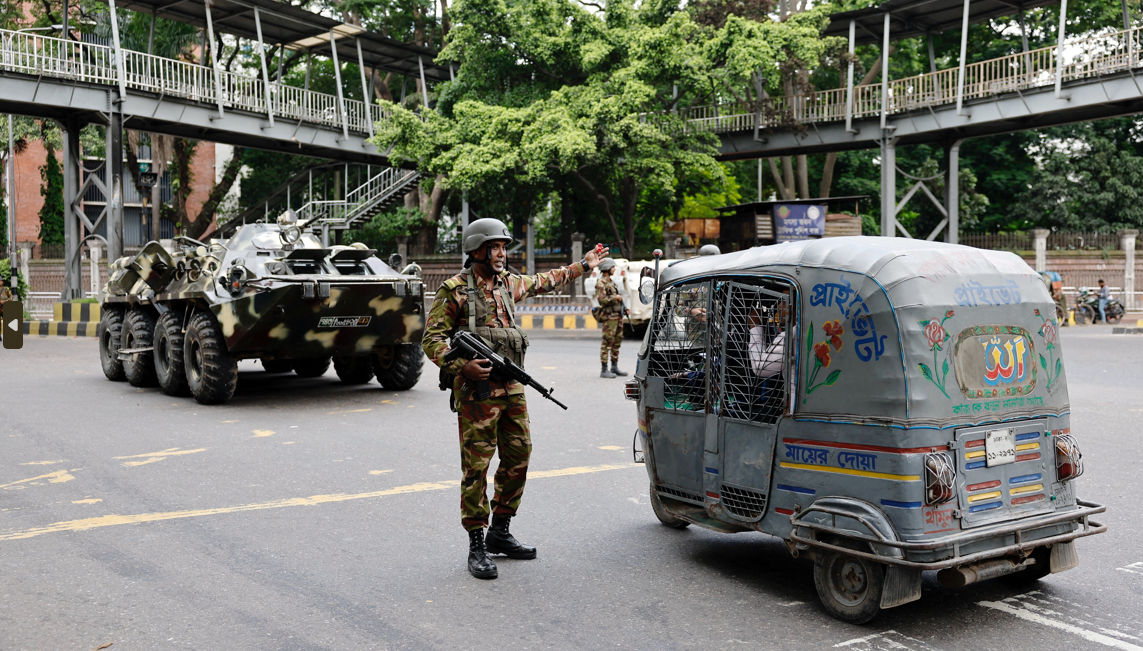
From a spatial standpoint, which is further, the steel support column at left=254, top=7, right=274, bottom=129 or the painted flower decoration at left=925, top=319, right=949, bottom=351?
the steel support column at left=254, top=7, right=274, bottom=129

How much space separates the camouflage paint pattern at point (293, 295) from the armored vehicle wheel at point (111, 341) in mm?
1719

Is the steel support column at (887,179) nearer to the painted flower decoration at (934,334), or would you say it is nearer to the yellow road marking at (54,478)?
the yellow road marking at (54,478)

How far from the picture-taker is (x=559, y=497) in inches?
261

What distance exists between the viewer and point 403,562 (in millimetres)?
5176

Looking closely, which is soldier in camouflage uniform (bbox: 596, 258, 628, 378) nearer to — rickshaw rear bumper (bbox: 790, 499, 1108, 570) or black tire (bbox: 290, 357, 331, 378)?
black tire (bbox: 290, 357, 331, 378)

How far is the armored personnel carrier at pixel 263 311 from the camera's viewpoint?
10906 mm

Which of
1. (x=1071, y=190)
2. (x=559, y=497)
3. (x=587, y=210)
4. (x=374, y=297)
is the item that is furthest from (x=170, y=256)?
(x=1071, y=190)

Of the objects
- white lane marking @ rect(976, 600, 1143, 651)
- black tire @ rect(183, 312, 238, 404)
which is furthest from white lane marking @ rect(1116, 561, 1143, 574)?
black tire @ rect(183, 312, 238, 404)

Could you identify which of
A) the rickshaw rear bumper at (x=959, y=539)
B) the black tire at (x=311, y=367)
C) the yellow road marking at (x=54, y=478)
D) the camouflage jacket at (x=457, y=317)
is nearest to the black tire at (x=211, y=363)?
the black tire at (x=311, y=367)

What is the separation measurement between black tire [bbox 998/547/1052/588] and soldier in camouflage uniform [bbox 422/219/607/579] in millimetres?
2302

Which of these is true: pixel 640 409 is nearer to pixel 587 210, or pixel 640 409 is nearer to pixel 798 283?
pixel 798 283

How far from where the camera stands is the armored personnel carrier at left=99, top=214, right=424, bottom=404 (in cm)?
1091

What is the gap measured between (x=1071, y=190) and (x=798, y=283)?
1402 inches

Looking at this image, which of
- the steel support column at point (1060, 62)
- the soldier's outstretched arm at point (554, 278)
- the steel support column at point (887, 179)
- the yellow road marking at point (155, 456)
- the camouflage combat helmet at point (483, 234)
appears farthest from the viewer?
the steel support column at point (887, 179)
